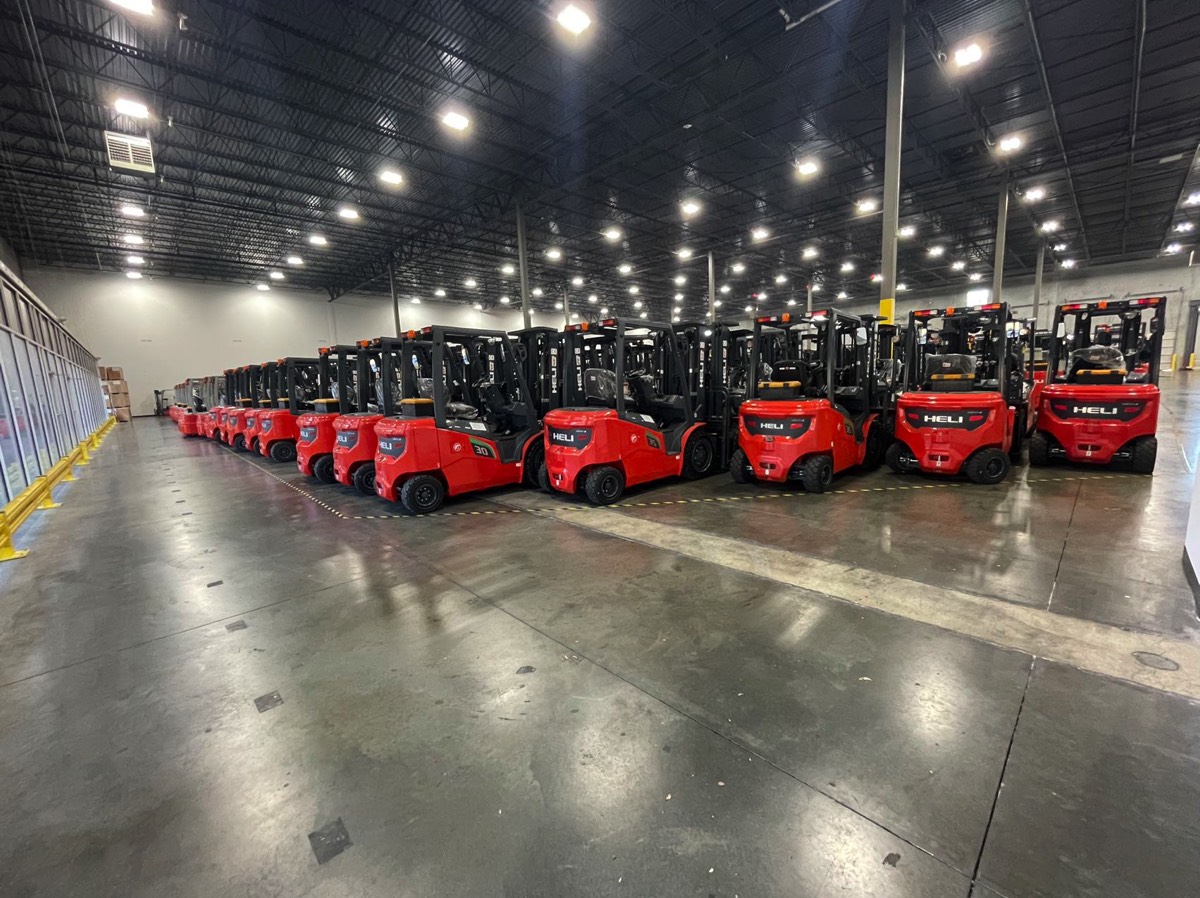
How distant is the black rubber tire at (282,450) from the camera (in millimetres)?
11656

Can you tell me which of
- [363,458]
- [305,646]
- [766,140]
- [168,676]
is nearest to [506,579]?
[305,646]

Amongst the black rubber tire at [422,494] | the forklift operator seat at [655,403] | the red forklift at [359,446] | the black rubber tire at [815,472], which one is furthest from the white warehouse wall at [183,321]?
the black rubber tire at [815,472]

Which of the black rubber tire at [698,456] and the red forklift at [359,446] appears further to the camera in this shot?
the black rubber tire at [698,456]

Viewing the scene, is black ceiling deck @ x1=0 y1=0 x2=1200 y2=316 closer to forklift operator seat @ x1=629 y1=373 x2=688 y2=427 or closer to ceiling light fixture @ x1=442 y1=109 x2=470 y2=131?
ceiling light fixture @ x1=442 y1=109 x2=470 y2=131

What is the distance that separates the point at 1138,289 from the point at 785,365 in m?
38.8

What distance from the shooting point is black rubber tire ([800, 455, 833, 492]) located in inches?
261

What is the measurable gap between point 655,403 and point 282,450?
9.68m

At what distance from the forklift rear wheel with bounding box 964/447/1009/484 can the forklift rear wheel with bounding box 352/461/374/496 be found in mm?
9027

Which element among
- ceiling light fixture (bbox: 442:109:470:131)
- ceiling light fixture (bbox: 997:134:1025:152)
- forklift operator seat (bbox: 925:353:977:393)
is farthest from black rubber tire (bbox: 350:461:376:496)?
ceiling light fixture (bbox: 997:134:1025:152)

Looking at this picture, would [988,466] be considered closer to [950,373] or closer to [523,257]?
[950,373]

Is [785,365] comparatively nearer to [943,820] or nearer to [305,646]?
[943,820]

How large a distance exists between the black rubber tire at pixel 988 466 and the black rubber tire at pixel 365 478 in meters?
9.03

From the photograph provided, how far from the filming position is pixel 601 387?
721cm

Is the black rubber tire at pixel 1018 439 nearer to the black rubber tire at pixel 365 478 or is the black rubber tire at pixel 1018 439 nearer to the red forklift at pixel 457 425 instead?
the red forklift at pixel 457 425
